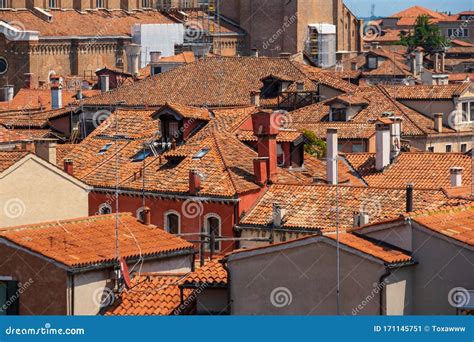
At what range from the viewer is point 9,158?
1986cm

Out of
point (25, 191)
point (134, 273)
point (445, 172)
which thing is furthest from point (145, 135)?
point (134, 273)

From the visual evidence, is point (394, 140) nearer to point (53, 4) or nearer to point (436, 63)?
point (436, 63)

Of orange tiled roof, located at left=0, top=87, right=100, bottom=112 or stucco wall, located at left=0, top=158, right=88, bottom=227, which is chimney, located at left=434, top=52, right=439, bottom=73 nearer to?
orange tiled roof, located at left=0, top=87, right=100, bottom=112

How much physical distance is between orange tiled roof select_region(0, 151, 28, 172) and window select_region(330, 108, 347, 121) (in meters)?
13.6

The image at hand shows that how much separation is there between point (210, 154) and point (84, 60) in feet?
122

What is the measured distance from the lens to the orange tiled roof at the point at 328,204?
19625 mm

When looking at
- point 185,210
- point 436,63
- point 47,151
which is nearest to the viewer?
point 185,210

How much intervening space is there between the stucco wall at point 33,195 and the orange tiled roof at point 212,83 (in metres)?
15.3

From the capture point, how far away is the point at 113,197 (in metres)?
22.6

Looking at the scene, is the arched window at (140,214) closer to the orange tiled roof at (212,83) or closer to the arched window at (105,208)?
the arched window at (105,208)

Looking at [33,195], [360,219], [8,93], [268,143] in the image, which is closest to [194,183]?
[268,143]

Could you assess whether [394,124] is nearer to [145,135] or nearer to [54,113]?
[145,135]

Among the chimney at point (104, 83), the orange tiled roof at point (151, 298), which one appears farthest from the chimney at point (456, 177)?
the chimney at point (104, 83)

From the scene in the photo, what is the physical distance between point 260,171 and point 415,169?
3326mm
